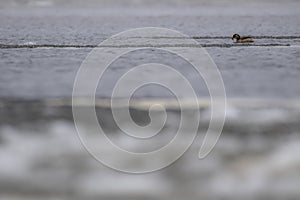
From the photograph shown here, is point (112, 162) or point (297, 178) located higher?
point (112, 162)

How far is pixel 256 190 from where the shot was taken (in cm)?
250

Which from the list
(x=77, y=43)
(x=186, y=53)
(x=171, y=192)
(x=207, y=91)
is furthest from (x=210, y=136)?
(x=77, y=43)

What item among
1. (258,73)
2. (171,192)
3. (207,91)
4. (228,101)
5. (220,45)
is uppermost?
(220,45)

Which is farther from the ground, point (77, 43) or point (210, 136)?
point (77, 43)

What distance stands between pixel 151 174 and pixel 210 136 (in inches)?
27.5

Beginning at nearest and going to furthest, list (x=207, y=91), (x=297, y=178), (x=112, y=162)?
(x=297, y=178) < (x=112, y=162) < (x=207, y=91)

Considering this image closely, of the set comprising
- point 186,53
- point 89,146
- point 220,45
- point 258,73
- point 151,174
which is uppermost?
point 220,45

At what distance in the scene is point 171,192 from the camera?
2.48 meters

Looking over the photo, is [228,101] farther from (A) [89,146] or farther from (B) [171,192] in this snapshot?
(B) [171,192]

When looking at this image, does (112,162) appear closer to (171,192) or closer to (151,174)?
(151,174)

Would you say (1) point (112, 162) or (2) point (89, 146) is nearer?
(1) point (112, 162)

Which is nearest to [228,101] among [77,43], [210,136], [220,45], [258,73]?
[210,136]

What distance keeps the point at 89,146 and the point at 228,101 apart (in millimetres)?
1442

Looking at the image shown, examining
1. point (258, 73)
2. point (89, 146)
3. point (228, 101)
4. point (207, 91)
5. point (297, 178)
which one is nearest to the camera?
point (297, 178)
